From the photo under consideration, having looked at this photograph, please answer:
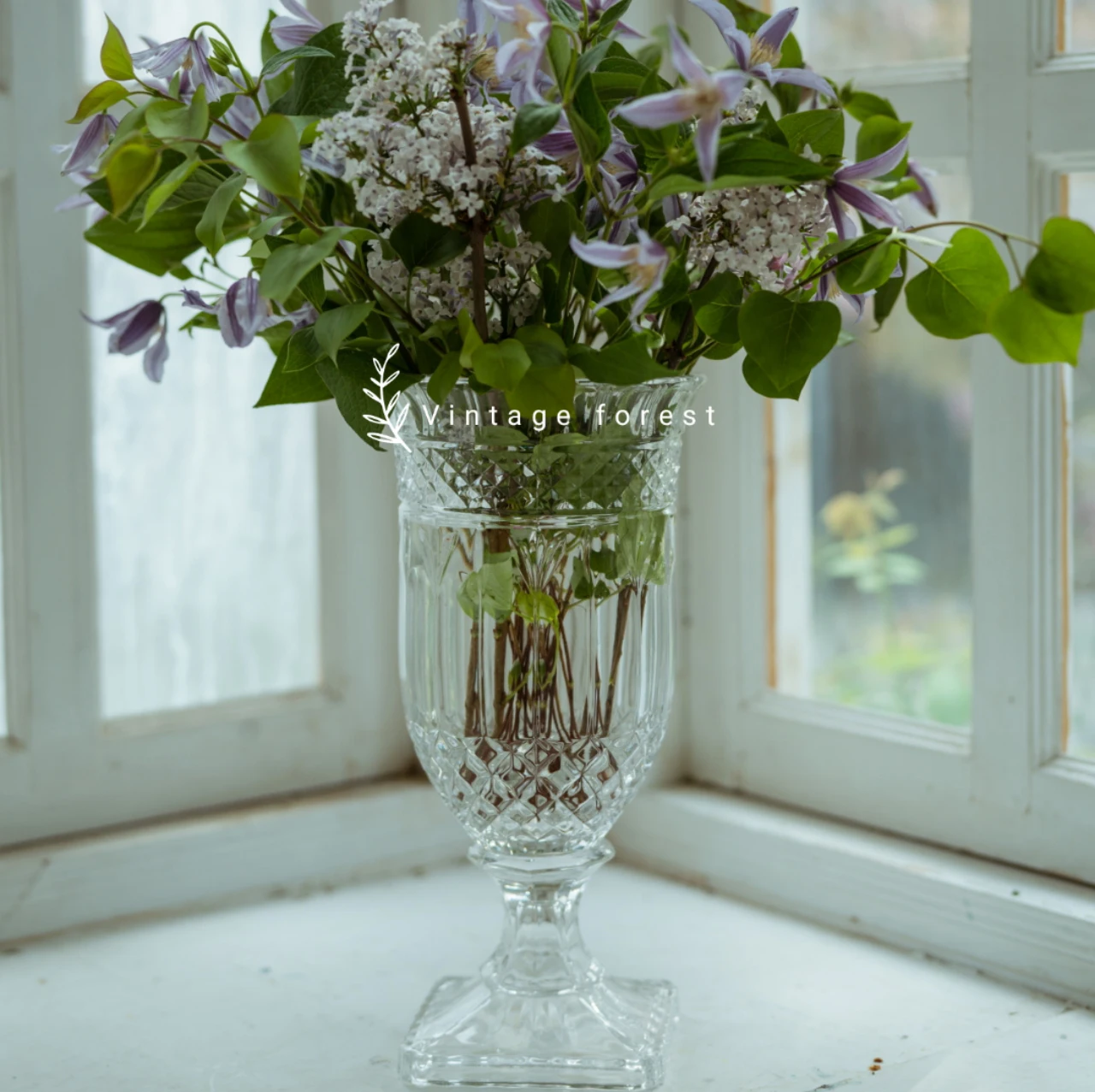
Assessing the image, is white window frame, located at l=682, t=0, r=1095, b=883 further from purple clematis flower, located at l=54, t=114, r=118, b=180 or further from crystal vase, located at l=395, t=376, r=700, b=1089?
purple clematis flower, located at l=54, t=114, r=118, b=180

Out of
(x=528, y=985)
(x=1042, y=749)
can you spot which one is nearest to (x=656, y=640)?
(x=528, y=985)

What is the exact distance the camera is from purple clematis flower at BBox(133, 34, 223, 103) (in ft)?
2.25

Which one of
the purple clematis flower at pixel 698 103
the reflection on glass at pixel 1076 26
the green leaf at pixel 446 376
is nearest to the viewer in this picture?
the purple clematis flower at pixel 698 103

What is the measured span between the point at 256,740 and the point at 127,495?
9.0 inches

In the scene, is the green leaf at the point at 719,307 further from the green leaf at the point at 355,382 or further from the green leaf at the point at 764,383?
the green leaf at the point at 355,382

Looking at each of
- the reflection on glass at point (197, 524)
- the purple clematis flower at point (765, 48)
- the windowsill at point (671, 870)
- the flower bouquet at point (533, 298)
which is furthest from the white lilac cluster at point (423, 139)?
the windowsill at point (671, 870)

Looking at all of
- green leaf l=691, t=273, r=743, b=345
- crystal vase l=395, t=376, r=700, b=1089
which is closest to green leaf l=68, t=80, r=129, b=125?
crystal vase l=395, t=376, r=700, b=1089

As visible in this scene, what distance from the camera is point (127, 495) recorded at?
→ 1062mm

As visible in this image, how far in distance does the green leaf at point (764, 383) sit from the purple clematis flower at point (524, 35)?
0.18 m

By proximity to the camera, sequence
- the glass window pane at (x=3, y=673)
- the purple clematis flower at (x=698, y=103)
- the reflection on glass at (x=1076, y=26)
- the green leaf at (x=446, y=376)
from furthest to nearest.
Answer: the glass window pane at (x=3, y=673) → the reflection on glass at (x=1076, y=26) → the green leaf at (x=446, y=376) → the purple clematis flower at (x=698, y=103)

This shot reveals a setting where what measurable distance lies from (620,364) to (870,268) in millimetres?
129

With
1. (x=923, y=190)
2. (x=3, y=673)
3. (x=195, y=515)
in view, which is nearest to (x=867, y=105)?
(x=923, y=190)

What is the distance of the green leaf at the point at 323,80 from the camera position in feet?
2.34

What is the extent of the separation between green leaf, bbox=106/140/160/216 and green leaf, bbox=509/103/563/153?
0.17 metres
